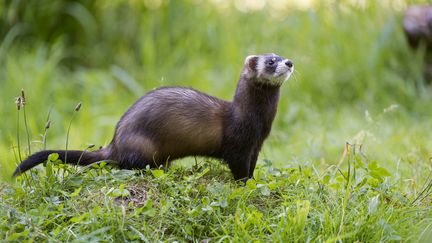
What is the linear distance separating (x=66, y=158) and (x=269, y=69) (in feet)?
4.25

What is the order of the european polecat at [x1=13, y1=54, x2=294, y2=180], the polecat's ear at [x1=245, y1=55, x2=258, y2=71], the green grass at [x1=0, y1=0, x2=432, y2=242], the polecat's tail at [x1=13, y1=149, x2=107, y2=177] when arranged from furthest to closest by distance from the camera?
the polecat's ear at [x1=245, y1=55, x2=258, y2=71]
the european polecat at [x1=13, y1=54, x2=294, y2=180]
the polecat's tail at [x1=13, y1=149, x2=107, y2=177]
the green grass at [x1=0, y1=0, x2=432, y2=242]

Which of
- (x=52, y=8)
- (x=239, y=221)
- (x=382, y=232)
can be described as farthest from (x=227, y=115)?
(x=52, y=8)

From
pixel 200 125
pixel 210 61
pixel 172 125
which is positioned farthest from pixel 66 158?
pixel 210 61

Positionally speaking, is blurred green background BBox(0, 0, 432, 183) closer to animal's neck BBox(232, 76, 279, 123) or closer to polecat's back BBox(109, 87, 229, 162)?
animal's neck BBox(232, 76, 279, 123)

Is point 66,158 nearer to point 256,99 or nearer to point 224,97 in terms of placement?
point 256,99

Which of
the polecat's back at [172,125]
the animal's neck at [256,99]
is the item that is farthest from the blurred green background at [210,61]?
the polecat's back at [172,125]

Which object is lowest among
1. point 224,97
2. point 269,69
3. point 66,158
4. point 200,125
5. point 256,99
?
point 224,97

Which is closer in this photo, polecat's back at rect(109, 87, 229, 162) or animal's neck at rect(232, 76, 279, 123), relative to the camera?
polecat's back at rect(109, 87, 229, 162)

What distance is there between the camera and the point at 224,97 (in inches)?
266

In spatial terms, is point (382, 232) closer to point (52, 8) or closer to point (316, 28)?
point (316, 28)

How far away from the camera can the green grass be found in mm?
3037

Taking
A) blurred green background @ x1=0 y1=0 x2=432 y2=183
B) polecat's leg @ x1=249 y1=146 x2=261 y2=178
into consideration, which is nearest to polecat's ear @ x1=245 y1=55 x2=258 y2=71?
polecat's leg @ x1=249 y1=146 x2=261 y2=178

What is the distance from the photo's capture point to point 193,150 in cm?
387

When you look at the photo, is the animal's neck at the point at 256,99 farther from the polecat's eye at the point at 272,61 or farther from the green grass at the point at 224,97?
the green grass at the point at 224,97
